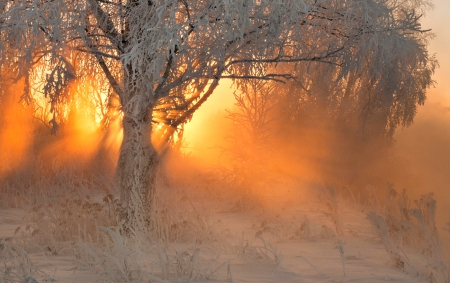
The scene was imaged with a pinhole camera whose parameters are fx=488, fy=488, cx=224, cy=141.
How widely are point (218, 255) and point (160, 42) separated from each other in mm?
1933

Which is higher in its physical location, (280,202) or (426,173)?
(426,173)

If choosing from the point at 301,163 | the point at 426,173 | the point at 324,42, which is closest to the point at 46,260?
the point at 324,42

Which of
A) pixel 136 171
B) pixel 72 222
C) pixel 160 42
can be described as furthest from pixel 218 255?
pixel 72 222

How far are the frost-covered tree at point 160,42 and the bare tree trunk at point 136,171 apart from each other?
0.01 m

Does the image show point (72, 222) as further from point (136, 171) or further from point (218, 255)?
point (218, 255)

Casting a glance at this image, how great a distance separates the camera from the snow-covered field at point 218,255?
4.35 meters

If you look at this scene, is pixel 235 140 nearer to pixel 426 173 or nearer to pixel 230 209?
pixel 230 209

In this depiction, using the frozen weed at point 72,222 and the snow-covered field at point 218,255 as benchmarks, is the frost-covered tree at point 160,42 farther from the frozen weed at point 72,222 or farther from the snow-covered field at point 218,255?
the snow-covered field at point 218,255

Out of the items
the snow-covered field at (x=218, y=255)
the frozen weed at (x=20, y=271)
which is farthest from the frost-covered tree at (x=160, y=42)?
the frozen weed at (x=20, y=271)

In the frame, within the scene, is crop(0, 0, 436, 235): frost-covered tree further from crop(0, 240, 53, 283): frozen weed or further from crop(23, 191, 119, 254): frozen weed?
crop(0, 240, 53, 283): frozen weed

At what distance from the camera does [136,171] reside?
632cm

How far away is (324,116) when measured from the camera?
1552 cm

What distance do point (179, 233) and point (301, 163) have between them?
9.57m

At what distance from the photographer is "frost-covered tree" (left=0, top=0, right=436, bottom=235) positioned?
465 centimetres
